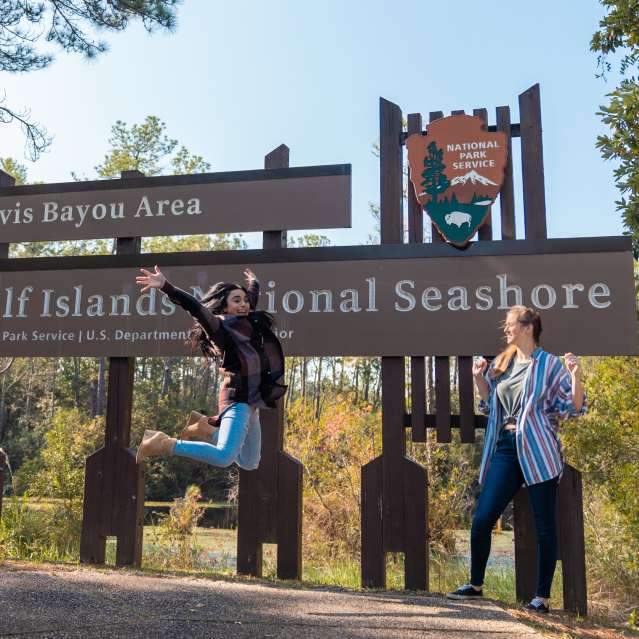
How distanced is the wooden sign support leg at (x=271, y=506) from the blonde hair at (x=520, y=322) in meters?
1.70

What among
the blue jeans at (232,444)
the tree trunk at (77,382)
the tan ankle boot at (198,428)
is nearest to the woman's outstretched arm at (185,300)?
the blue jeans at (232,444)

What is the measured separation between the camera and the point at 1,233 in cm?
606

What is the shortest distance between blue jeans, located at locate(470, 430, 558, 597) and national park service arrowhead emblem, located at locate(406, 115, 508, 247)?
1.72 metres

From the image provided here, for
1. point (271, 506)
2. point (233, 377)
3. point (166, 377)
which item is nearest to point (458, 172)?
point (233, 377)

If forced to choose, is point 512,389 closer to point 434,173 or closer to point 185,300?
point 434,173

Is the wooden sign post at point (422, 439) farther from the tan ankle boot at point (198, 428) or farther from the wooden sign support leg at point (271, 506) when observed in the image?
the tan ankle boot at point (198, 428)

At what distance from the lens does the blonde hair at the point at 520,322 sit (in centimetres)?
427

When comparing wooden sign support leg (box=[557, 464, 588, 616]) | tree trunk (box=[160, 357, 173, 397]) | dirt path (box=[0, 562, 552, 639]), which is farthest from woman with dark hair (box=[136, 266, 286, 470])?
tree trunk (box=[160, 357, 173, 397])

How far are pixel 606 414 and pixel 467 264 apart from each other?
12.3 feet

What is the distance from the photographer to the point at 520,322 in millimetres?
4262

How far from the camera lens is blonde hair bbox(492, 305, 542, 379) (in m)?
4.27

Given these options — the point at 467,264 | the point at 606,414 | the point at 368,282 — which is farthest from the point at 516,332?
the point at 606,414

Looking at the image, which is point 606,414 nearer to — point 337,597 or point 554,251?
point 554,251

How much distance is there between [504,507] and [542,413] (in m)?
0.64
